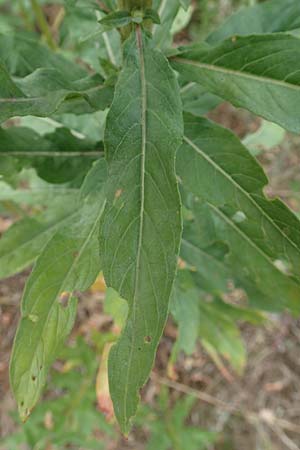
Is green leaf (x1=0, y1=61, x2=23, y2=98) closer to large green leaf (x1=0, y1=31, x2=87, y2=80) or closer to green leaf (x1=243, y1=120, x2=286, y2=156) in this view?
large green leaf (x1=0, y1=31, x2=87, y2=80)

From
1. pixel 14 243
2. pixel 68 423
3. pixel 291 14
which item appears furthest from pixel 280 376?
pixel 291 14

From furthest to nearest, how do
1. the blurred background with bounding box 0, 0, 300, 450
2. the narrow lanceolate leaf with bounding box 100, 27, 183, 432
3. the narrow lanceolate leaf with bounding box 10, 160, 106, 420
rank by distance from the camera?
the blurred background with bounding box 0, 0, 300, 450 < the narrow lanceolate leaf with bounding box 10, 160, 106, 420 < the narrow lanceolate leaf with bounding box 100, 27, 183, 432

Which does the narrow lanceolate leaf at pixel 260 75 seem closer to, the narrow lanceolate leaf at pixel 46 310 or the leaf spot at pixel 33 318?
the narrow lanceolate leaf at pixel 46 310

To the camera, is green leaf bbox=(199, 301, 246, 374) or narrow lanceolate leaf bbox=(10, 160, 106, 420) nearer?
narrow lanceolate leaf bbox=(10, 160, 106, 420)

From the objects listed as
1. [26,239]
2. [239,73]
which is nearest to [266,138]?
[26,239]

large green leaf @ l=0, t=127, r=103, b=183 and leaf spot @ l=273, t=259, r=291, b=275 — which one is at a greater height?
large green leaf @ l=0, t=127, r=103, b=183

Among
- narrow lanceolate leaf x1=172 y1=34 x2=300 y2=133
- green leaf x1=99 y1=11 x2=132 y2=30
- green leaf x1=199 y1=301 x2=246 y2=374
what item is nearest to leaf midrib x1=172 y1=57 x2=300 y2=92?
narrow lanceolate leaf x1=172 y1=34 x2=300 y2=133
